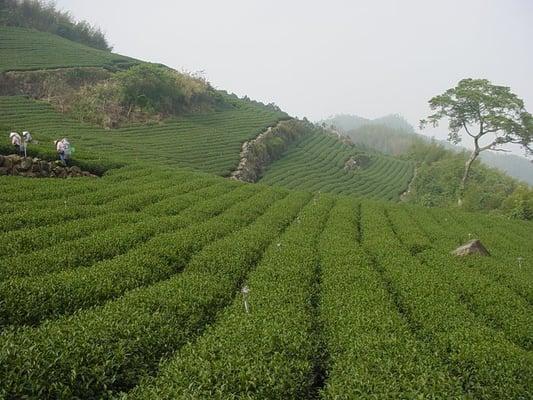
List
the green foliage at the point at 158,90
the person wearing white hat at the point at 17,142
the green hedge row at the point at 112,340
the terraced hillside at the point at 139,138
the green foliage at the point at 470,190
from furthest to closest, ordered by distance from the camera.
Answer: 1. the green foliage at the point at 158,90
2. the green foliage at the point at 470,190
3. the terraced hillside at the point at 139,138
4. the person wearing white hat at the point at 17,142
5. the green hedge row at the point at 112,340

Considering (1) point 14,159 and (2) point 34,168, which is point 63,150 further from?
(1) point 14,159

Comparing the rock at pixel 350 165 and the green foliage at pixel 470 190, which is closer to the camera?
the green foliage at pixel 470 190

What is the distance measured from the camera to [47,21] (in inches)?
3270

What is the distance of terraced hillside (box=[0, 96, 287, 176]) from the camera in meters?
34.9

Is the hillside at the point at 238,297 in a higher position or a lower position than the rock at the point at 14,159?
higher

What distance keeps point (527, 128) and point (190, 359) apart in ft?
148

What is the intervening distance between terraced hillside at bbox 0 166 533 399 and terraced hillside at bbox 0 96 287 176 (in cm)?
1279

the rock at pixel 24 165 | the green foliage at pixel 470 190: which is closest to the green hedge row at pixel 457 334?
the rock at pixel 24 165

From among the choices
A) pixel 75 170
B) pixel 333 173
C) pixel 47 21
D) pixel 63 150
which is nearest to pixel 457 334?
pixel 75 170

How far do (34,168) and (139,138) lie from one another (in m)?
24.7

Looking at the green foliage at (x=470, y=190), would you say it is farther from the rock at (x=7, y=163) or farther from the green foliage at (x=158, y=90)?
the rock at (x=7, y=163)

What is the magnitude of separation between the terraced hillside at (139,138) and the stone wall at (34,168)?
1177 mm

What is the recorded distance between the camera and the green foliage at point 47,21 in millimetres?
74125

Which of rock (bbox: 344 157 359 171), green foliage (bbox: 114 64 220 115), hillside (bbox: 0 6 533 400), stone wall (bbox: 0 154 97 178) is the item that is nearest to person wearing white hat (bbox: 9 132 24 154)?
hillside (bbox: 0 6 533 400)
